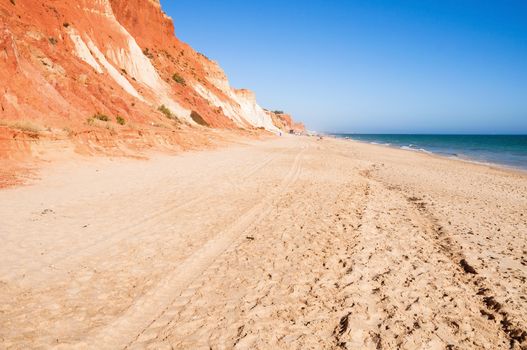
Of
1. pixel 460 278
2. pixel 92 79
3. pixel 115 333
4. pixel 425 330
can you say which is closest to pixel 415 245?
pixel 460 278

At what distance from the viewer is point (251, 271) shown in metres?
4.94

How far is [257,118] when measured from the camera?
76.1 m

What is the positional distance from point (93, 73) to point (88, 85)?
327 centimetres

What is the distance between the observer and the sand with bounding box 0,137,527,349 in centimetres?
349

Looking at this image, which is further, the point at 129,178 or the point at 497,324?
the point at 129,178

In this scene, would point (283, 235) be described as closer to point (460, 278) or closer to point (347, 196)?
point (460, 278)

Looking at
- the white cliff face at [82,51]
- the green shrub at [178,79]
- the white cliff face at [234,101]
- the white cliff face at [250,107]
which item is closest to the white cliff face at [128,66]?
the white cliff face at [82,51]

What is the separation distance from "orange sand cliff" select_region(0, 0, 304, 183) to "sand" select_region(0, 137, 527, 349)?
4875mm

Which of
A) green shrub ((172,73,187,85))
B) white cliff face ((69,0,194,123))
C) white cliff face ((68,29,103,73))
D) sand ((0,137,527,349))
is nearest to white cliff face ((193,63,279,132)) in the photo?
green shrub ((172,73,187,85))

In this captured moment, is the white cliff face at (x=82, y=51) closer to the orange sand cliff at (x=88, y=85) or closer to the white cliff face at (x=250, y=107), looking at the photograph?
the orange sand cliff at (x=88, y=85)

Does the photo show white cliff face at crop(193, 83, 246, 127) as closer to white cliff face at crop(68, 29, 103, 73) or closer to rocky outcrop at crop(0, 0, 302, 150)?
rocky outcrop at crop(0, 0, 302, 150)

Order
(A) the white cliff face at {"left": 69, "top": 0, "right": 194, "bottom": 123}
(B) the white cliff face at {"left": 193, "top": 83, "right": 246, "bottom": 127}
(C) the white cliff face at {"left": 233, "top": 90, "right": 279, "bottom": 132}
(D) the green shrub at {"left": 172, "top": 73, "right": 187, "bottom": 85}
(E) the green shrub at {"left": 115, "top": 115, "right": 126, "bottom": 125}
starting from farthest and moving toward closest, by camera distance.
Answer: (C) the white cliff face at {"left": 233, "top": 90, "right": 279, "bottom": 132}, (B) the white cliff face at {"left": 193, "top": 83, "right": 246, "bottom": 127}, (D) the green shrub at {"left": 172, "top": 73, "right": 187, "bottom": 85}, (A) the white cliff face at {"left": 69, "top": 0, "right": 194, "bottom": 123}, (E) the green shrub at {"left": 115, "top": 115, "right": 126, "bottom": 125}

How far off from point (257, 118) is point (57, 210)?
230ft

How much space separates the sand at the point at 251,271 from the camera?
11.5 feet
